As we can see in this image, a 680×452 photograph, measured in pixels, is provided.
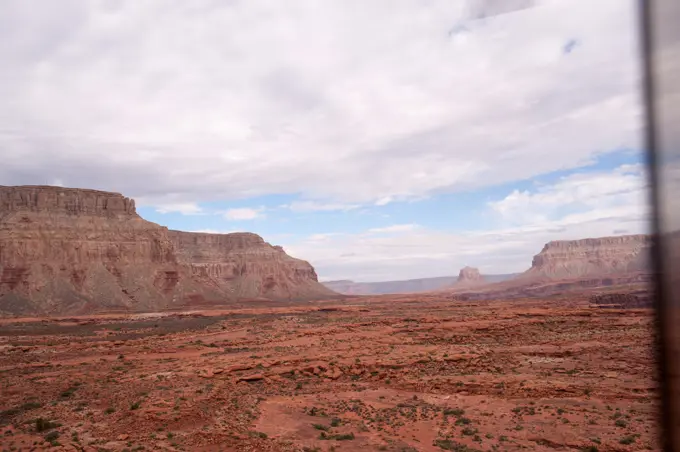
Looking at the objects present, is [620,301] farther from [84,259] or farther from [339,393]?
[84,259]

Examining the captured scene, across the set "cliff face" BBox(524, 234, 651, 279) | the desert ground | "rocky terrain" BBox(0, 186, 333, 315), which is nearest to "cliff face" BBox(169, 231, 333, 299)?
"rocky terrain" BBox(0, 186, 333, 315)

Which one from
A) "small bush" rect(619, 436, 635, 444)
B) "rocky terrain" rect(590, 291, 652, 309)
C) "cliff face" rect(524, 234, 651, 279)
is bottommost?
"small bush" rect(619, 436, 635, 444)

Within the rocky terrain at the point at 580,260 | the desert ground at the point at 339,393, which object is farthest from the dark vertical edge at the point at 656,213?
the rocky terrain at the point at 580,260

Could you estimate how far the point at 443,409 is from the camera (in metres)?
14.2

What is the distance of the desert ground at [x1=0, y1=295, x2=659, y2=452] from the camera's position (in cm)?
1149

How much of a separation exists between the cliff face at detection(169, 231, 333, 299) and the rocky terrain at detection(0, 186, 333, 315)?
17.6 metres

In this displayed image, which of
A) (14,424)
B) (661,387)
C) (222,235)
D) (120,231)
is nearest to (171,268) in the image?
(120,231)

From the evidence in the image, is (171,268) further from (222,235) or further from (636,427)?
(636,427)

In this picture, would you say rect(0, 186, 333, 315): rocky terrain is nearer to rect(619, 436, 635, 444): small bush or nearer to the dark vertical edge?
rect(619, 436, 635, 444): small bush

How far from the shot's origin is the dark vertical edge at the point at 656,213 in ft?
7.96

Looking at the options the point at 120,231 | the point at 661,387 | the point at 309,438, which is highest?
the point at 120,231

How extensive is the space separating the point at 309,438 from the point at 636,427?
8.32 m

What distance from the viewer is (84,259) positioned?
69125 millimetres

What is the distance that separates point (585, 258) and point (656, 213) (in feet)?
607
